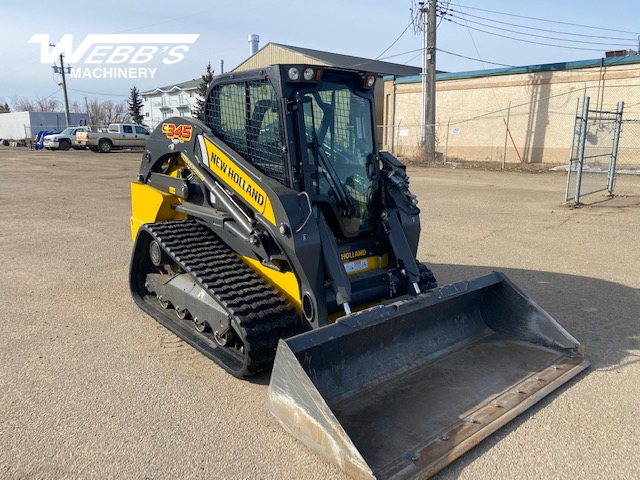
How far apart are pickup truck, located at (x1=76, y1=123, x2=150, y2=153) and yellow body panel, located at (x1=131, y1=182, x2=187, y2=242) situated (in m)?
28.6

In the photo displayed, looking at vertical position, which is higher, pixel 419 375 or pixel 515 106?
pixel 515 106

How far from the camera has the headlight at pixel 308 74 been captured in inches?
165

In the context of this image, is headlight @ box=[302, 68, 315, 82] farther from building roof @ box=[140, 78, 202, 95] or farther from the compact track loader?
building roof @ box=[140, 78, 202, 95]

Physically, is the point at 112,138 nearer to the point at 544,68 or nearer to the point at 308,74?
the point at 544,68

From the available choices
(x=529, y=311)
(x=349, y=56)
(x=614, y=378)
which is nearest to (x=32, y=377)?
(x=529, y=311)

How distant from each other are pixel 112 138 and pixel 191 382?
31424mm

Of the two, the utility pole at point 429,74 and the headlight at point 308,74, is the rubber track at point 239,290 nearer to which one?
the headlight at point 308,74

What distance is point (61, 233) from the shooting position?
9242mm

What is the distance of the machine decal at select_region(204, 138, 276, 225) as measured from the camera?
13.6ft

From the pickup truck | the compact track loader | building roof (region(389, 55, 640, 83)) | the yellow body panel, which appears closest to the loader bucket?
the compact track loader

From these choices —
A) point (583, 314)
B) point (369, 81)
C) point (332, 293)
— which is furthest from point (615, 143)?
point (332, 293)

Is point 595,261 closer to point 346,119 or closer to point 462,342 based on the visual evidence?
point 462,342

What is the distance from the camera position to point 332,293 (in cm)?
412

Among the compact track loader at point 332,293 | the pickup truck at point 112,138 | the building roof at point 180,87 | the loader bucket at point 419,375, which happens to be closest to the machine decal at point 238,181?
the compact track loader at point 332,293
